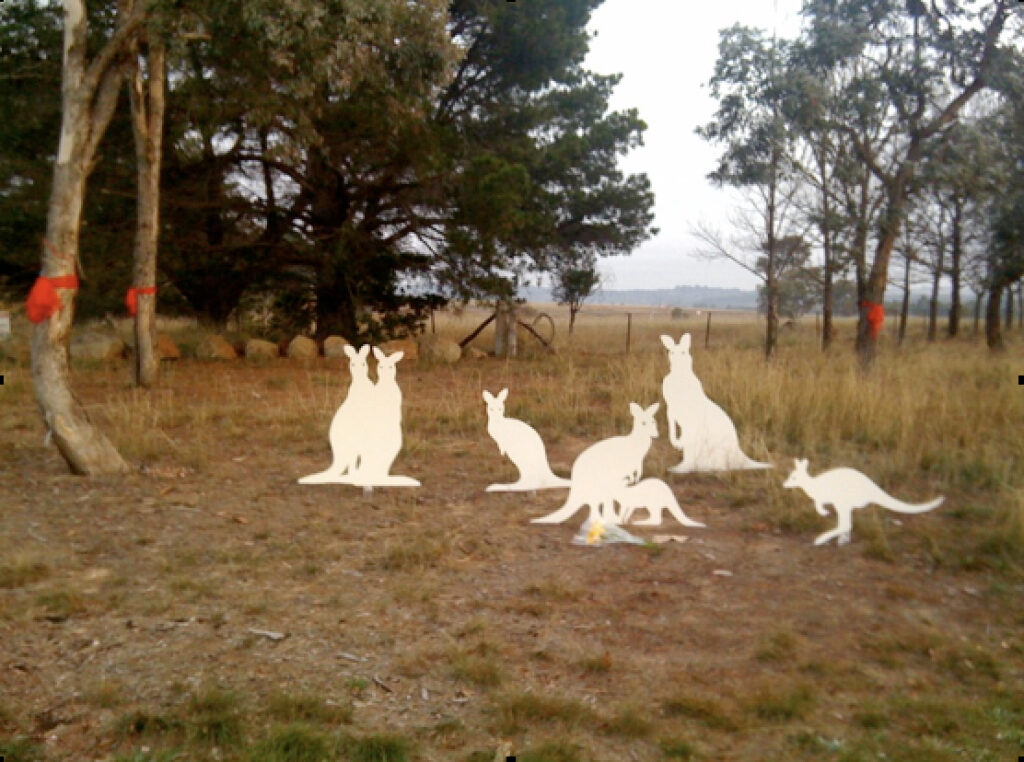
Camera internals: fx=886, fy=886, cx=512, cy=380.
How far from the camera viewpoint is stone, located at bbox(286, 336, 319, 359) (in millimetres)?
18781

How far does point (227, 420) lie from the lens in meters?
10.6

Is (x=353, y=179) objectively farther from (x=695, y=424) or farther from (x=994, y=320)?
(x=994, y=320)

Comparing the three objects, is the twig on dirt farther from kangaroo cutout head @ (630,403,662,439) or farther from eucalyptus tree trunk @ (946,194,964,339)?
eucalyptus tree trunk @ (946,194,964,339)

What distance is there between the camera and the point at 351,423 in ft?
23.0

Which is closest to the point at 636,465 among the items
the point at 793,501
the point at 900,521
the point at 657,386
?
the point at 793,501

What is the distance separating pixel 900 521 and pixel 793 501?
0.80m

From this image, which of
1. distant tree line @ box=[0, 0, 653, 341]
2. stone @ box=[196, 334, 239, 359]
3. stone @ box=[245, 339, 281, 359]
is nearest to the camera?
distant tree line @ box=[0, 0, 653, 341]

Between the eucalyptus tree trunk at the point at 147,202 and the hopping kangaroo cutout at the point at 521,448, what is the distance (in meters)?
7.90

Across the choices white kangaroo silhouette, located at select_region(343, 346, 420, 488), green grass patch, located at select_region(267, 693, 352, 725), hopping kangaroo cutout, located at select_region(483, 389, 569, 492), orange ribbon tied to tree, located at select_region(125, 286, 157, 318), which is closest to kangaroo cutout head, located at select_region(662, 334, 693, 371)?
hopping kangaroo cutout, located at select_region(483, 389, 569, 492)

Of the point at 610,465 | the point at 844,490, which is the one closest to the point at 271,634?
the point at 610,465

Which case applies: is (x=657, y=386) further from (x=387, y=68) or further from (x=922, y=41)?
(x=922, y=41)

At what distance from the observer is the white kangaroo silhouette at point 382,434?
22.6 ft

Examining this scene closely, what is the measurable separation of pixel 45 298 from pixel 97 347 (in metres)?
11.1

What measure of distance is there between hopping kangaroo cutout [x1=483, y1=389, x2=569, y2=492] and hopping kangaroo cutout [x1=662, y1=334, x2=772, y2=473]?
146cm
